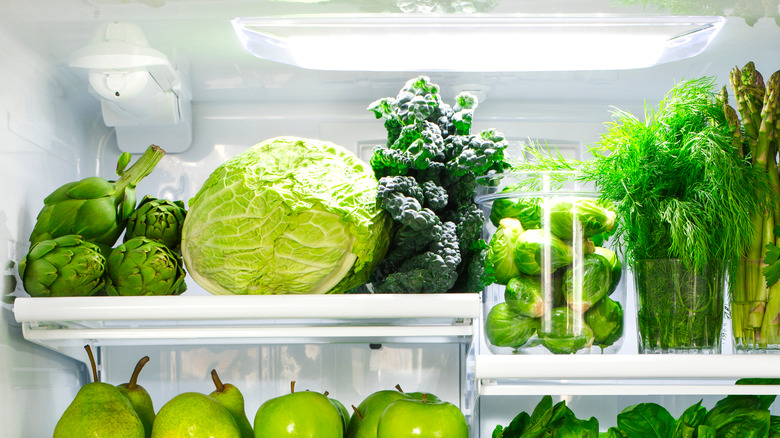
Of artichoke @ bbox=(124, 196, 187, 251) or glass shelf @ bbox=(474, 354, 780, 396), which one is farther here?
artichoke @ bbox=(124, 196, 187, 251)

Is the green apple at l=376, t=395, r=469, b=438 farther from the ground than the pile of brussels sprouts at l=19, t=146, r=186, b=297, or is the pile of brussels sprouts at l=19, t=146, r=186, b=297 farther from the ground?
the pile of brussels sprouts at l=19, t=146, r=186, b=297

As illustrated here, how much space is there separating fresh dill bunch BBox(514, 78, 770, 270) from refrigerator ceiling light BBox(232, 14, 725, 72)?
0.08 meters

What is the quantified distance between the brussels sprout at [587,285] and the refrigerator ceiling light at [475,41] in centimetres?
31

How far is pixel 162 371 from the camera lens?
1111mm

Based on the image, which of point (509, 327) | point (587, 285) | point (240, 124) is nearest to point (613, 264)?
point (587, 285)

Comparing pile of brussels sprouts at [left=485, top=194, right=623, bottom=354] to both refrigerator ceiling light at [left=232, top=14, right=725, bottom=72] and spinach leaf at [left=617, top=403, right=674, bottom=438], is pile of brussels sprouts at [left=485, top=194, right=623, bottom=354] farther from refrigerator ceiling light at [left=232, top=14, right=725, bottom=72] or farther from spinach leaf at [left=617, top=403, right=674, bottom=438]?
refrigerator ceiling light at [left=232, top=14, right=725, bottom=72]

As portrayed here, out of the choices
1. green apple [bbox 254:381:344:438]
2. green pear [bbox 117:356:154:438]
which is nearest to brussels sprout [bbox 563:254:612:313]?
green apple [bbox 254:381:344:438]

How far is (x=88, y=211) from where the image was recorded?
0.91 meters

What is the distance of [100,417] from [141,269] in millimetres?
194

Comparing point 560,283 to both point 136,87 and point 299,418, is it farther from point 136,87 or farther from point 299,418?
point 136,87

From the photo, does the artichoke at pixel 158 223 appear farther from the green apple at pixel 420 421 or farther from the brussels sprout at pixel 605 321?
the brussels sprout at pixel 605 321

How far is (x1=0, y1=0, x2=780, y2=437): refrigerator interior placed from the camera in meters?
0.89

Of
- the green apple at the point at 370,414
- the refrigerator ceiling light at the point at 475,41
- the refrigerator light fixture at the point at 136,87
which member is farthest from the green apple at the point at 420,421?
the refrigerator light fixture at the point at 136,87

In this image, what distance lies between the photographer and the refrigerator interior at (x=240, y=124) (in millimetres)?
888
